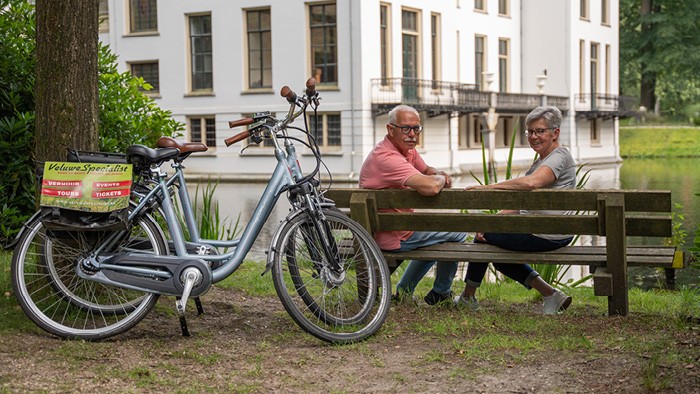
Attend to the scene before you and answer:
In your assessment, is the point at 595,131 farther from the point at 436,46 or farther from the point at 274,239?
the point at 274,239

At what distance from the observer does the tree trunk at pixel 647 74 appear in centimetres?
5838

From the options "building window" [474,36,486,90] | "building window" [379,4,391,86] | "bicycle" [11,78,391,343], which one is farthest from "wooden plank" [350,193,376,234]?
"building window" [474,36,486,90]

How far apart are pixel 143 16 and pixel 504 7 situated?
15254 mm

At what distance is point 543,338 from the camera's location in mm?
5383

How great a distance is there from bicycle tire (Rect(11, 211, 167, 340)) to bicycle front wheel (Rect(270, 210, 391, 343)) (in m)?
0.63

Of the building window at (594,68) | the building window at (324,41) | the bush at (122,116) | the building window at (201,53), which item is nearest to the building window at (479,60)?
the building window at (324,41)

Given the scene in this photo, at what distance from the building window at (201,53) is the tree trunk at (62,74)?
29.7 m

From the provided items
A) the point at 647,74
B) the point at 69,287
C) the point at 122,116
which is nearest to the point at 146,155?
the point at 69,287

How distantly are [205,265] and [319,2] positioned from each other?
28.3 metres

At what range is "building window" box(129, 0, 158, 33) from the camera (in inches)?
1438

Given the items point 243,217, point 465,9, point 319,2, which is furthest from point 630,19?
point 243,217

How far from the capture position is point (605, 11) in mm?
51312

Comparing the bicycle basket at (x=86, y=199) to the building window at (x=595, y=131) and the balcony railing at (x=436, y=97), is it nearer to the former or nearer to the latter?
the balcony railing at (x=436, y=97)

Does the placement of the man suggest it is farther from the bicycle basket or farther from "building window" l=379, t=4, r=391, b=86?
"building window" l=379, t=4, r=391, b=86
